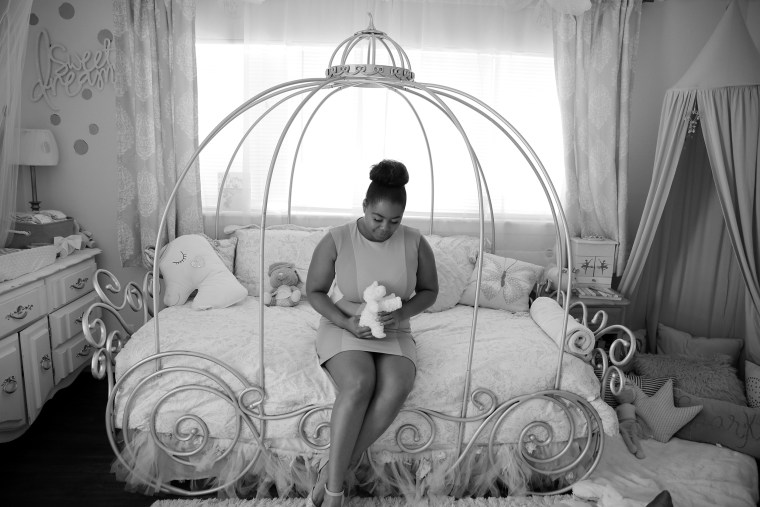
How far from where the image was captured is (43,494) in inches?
85.7

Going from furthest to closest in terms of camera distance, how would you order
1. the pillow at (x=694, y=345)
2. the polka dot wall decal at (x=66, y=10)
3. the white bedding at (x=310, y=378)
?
the polka dot wall decal at (x=66, y=10), the pillow at (x=694, y=345), the white bedding at (x=310, y=378)

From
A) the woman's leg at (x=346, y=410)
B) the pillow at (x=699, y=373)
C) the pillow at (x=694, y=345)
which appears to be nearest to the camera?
the woman's leg at (x=346, y=410)

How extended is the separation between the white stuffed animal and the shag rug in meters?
0.69

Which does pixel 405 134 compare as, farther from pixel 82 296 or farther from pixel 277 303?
pixel 82 296

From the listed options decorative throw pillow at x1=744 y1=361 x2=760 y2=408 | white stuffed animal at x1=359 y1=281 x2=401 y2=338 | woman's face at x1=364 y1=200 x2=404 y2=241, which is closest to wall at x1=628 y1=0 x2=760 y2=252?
decorative throw pillow at x1=744 y1=361 x2=760 y2=408

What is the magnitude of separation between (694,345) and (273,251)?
2.59 metres

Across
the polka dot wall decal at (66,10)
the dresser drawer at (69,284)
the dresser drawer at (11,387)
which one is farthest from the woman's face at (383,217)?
Answer: the polka dot wall decal at (66,10)

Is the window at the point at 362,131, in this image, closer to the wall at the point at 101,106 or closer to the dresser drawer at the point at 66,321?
the wall at the point at 101,106

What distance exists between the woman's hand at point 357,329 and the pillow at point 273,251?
104 cm

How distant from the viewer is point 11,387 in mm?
2504

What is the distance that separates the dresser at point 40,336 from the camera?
98.3 inches

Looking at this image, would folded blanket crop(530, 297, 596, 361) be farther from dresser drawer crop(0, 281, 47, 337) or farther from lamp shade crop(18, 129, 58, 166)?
lamp shade crop(18, 129, 58, 166)

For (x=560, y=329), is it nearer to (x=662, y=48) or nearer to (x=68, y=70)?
(x=662, y=48)

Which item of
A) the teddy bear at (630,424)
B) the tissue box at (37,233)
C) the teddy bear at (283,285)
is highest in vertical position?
the tissue box at (37,233)
